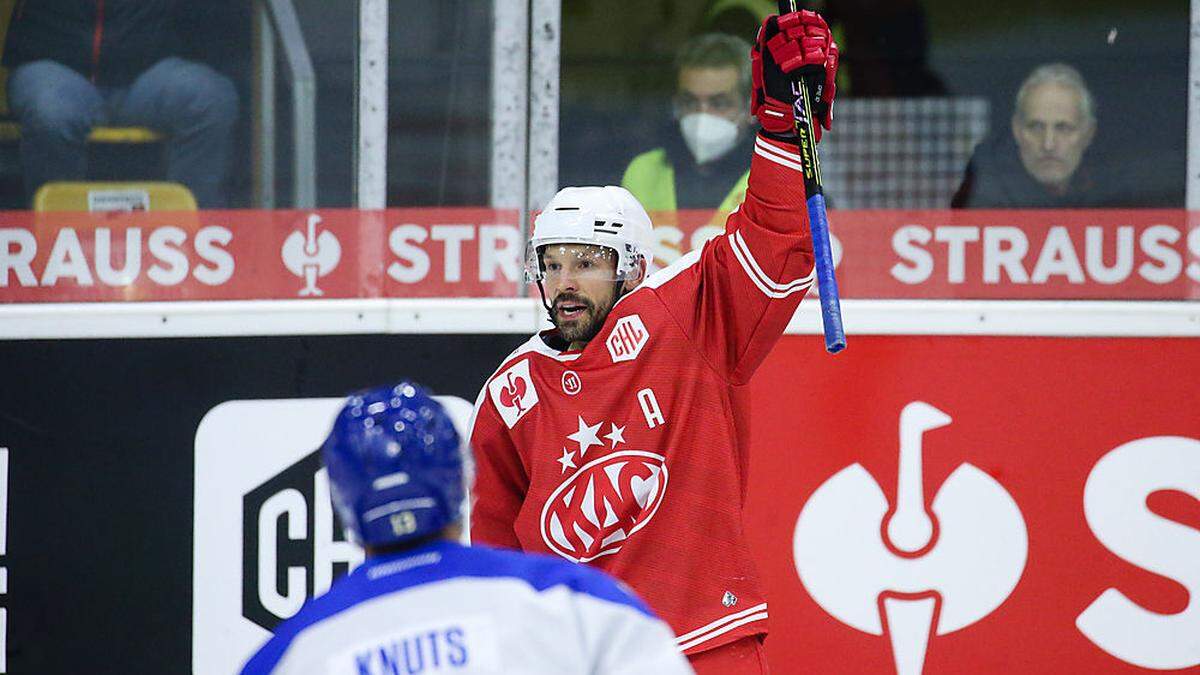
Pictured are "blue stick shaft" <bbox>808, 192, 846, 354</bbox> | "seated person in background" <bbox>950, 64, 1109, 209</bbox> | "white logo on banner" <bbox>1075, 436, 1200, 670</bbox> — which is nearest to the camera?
"blue stick shaft" <bbox>808, 192, 846, 354</bbox>

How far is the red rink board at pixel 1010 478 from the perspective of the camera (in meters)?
3.99

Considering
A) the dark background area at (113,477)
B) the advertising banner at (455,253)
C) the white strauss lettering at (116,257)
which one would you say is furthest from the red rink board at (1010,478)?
the white strauss lettering at (116,257)

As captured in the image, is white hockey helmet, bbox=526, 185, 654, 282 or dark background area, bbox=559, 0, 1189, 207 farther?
dark background area, bbox=559, 0, 1189, 207

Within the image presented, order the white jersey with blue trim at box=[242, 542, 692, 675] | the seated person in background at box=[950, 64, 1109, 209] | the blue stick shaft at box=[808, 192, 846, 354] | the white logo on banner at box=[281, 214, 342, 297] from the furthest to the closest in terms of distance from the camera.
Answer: the white logo on banner at box=[281, 214, 342, 297] → the seated person in background at box=[950, 64, 1109, 209] → the blue stick shaft at box=[808, 192, 846, 354] → the white jersey with blue trim at box=[242, 542, 692, 675]

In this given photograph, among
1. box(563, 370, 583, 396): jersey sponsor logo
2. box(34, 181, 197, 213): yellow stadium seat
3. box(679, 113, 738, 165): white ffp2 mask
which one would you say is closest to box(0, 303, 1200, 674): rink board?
box(34, 181, 197, 213): yellow stadium seat

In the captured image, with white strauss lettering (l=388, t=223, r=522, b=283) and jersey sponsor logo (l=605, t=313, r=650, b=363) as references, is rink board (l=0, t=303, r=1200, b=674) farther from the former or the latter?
jersey sponsor logo (l=605, t=313, r=650, b=363)

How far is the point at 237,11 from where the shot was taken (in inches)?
166

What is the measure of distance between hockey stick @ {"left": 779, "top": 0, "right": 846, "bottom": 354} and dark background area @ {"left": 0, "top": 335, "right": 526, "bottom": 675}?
133cm

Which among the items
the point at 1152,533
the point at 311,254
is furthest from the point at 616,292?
the point at 1152,533

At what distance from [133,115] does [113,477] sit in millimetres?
848

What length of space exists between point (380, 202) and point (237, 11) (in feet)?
1.84

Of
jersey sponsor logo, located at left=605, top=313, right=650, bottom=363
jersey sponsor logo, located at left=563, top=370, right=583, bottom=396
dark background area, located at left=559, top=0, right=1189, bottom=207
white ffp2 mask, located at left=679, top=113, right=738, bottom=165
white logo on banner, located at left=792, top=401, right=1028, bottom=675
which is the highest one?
dark background area, located at left=559, top=0, right=1189, bottom=207

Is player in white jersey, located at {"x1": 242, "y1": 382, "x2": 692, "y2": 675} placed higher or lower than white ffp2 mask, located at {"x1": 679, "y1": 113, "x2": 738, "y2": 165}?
lower

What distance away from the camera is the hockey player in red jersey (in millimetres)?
3207
